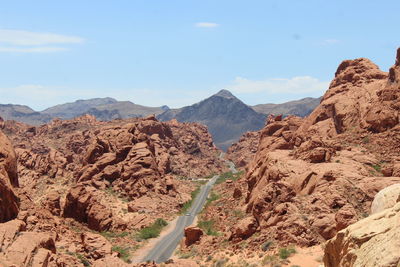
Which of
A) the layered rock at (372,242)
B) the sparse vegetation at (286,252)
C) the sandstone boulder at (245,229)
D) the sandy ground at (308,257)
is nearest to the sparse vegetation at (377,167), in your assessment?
the sandstone boulder at (245,229)

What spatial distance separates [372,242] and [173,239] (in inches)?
1652

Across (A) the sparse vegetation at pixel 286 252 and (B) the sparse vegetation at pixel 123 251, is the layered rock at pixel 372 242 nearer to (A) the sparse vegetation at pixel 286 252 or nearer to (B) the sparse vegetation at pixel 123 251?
(A) the sparse vegetation at pixel 286 252

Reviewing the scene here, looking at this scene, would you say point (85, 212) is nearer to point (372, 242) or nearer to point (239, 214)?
point (239, 214)

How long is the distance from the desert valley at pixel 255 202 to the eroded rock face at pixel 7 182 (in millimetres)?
91

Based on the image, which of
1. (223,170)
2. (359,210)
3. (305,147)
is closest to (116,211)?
(305,147)

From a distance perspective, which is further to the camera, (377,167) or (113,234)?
(113,234)

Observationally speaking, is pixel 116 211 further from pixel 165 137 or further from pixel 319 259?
pixel 165 137

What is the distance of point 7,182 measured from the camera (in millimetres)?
28609

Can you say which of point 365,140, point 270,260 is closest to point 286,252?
point 270,260

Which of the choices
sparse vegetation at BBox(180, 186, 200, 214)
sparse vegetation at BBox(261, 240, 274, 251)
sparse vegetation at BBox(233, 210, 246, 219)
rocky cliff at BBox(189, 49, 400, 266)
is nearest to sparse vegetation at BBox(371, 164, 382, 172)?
rocky cliff at BBox(189, 49, 400, 266)

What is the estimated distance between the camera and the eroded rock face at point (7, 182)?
A: 2781 cm

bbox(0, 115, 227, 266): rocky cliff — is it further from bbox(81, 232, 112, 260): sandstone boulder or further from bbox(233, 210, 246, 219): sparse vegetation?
bbox(233, 210, 246, 219): sparse vegetation

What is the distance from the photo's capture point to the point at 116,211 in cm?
5972

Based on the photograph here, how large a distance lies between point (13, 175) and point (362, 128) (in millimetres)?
32889
